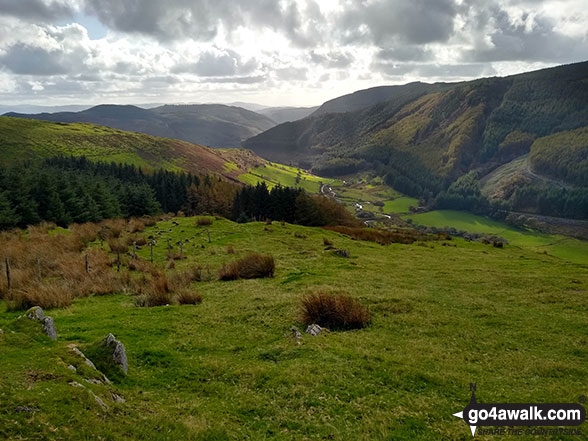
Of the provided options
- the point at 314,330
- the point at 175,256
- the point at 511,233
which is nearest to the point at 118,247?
the point at 175,256

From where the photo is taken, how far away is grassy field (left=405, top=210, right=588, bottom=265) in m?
126

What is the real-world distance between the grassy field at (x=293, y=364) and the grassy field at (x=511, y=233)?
4577 inches

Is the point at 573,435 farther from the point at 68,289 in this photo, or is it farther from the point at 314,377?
the point at 68,289

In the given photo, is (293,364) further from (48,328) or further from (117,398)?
(48,328)

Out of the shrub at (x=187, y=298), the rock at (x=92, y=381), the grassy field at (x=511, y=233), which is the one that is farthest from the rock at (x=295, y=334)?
the grassy field at (x=511, y=233)

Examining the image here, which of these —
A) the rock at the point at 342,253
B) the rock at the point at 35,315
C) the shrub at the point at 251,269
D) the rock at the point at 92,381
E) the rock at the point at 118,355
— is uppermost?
the rock at the point at 35,315

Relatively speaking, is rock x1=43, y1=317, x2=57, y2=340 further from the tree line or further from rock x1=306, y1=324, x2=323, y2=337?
the tree line

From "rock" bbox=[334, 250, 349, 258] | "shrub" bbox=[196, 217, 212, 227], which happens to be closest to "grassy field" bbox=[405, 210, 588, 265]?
"rock" bbox=[334, 250, 349, 258]

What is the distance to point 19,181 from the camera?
5366 centimetres

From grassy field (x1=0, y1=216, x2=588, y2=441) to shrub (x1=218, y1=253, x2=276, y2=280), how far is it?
2347mm

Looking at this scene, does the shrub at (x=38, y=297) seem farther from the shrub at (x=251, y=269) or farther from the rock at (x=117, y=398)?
the rock at (x=117, y=398)

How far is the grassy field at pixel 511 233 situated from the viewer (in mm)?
126081

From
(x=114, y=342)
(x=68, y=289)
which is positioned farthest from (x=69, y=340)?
(x=68, y=289)

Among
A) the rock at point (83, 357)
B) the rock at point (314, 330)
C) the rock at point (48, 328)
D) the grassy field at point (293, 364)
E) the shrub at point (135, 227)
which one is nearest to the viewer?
the grassy field at point (293, 364)
